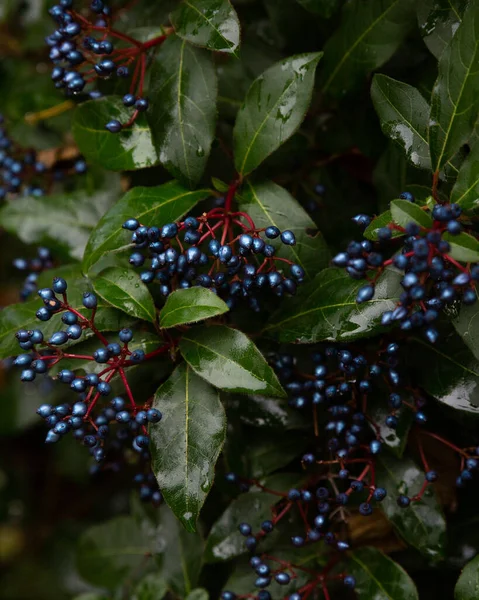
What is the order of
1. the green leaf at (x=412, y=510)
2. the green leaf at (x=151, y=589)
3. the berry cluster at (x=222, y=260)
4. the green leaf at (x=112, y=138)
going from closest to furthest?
1. the berry cluster at (x=222, y=260)
2. the green leaf at (x=412, y=510)
3. the green leaf at (x=112, y=138)
4. the green leaf at (x=151, y=589)

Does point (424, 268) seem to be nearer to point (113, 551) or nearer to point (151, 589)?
point (151, 589)

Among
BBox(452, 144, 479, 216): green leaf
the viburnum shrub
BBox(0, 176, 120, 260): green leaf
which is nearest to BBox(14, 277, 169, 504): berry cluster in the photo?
the viburnum shrub

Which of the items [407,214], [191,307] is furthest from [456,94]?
[191,307]

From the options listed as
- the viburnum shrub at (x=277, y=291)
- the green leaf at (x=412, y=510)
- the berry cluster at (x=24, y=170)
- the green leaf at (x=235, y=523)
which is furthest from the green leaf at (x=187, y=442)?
the berry cluster at (x=24, y=170)

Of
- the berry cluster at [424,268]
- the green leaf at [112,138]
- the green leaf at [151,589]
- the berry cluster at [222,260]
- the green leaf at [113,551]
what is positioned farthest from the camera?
the green leaf at [113,551]

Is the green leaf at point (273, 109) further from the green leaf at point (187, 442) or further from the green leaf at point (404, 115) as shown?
the green leaf at point (187, 442)

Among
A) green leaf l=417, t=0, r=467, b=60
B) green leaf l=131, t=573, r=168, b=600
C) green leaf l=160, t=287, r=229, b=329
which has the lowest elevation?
green leaf l=131, t=573, r=168, b=600

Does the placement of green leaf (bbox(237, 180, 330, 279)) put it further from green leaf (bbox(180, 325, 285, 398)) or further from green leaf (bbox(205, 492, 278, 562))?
green leaf (bbox(205, 492, 278, 562))

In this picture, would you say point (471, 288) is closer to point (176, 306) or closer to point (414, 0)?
point (176, 306)
